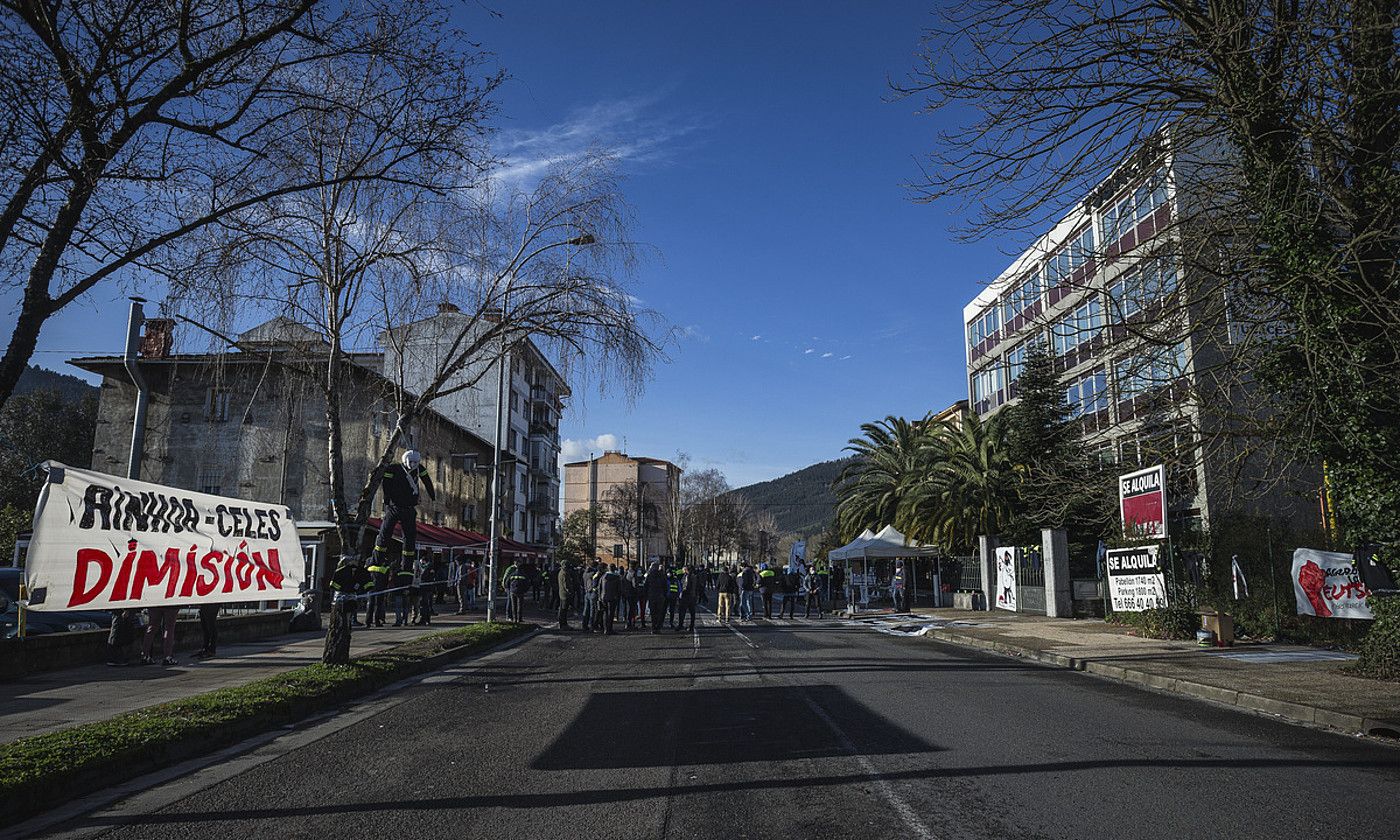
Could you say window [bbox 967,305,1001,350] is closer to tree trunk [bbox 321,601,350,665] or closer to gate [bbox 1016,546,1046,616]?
gate [bbox 1016,546,1046,616]

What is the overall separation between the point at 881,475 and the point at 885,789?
41.6 metres

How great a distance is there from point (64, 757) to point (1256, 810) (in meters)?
7.69

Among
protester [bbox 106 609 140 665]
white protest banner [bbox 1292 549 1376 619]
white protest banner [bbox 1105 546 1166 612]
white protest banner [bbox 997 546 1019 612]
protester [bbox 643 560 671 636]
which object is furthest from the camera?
white protest banner [bbox 997 546 1019 612]

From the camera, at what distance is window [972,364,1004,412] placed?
47656mm

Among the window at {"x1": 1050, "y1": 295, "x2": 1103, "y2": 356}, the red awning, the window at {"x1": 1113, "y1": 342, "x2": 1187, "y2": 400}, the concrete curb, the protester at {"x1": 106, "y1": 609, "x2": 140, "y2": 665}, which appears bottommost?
the concrete curb

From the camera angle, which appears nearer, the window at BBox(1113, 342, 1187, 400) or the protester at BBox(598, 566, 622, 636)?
the window at BBox(1113, 342, 1187, 400)

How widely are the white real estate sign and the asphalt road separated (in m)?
16.9

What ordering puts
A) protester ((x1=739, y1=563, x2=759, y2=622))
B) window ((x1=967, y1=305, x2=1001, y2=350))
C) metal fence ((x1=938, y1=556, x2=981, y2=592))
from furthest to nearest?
1. window ((x1=967, y1=305, x2=1001, y2=350))
2. metal fence ((x1=938, y1=556, x2=981, y2=592))
3. protester ((x1=739, y1=563, x2=759, y2=622))

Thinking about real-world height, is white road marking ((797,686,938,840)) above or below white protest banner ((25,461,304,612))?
below

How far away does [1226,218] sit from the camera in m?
11.3

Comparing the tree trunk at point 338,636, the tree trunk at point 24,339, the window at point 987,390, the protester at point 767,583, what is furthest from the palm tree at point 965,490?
the tree trunk at point 24,339

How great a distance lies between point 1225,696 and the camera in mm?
9914

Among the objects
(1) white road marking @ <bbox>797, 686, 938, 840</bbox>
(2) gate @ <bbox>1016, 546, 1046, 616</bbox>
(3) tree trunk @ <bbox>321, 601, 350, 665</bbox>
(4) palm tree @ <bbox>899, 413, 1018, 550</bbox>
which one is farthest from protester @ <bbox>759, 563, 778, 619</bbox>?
(1) white road marking @ <bbox>797, 686, 938, 840</bbox>

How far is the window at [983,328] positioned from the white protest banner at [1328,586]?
30.0 meters
